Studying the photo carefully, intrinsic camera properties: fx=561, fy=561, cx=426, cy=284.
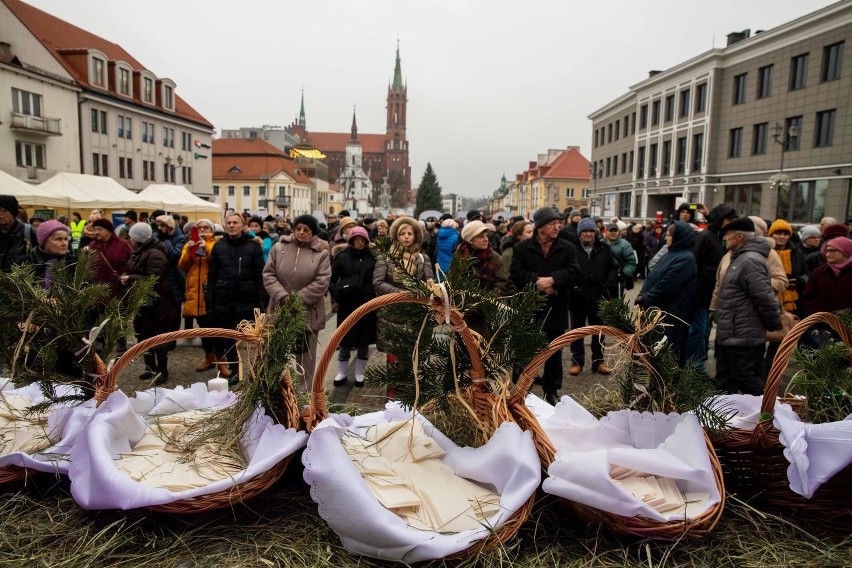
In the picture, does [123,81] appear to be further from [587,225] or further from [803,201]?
[803,201]

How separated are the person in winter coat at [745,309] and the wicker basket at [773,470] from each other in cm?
301

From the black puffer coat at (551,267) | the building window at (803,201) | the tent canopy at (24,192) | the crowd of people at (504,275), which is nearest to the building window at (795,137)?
the building window at (803,201)

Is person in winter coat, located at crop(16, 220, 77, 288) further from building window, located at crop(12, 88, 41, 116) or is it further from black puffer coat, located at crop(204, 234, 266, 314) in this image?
building window, located at crop(12, 88, 41, 116)

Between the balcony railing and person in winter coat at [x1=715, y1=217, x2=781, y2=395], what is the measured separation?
34.8 m

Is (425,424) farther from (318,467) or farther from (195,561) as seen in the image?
(195,561)

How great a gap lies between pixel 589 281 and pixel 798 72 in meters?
29.1

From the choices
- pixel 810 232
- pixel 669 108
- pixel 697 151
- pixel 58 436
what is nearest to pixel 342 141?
pixel 669 108

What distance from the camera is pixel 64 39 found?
37594mm

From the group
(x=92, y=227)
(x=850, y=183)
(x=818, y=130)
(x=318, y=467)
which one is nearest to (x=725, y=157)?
(x=818, y=130)

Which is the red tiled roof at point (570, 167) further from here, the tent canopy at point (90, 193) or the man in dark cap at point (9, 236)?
the man in dark cap at point (9, 236)

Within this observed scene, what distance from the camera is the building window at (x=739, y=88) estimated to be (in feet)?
107

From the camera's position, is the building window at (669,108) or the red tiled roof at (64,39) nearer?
the red tiled roof at (64,39)

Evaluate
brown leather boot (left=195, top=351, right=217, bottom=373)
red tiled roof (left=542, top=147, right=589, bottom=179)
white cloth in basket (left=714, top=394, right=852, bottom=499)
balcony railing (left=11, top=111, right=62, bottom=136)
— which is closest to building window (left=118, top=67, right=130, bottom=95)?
balcony railing (left=11, top=111, right=62, bottom=136)

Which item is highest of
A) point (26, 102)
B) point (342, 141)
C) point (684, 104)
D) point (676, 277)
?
point (342, 141)
